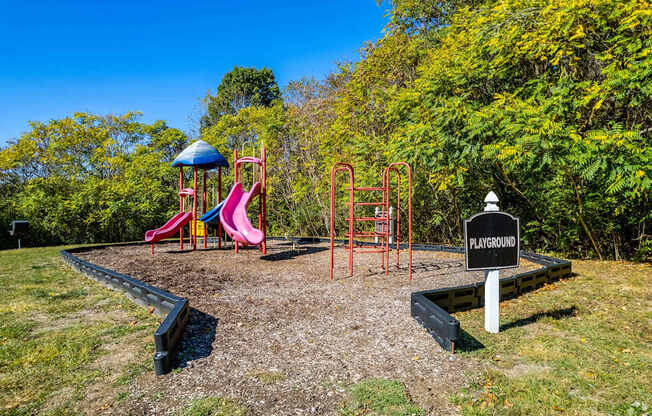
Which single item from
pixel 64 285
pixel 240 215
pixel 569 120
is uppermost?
pixel 569 120

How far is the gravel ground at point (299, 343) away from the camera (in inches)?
90.3

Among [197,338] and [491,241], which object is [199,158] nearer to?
[197,338]

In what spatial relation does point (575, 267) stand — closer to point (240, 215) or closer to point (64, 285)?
point (240, 215)

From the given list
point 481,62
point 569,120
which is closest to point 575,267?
point 569,120

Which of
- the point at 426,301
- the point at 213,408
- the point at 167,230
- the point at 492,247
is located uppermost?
the point at 492,247

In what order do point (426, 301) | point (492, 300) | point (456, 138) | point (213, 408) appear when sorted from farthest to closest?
point (456, 138) < point (426, 301) < point (492, 300) < point (213, 408)

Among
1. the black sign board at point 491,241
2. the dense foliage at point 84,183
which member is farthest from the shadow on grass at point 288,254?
the dense foliage at point 84,183

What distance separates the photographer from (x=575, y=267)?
21.4ft

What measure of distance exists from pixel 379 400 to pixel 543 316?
262 cm

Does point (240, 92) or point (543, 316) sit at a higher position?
point (240, 92)

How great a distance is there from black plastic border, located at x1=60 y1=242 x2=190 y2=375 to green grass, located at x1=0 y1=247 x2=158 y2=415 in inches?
5.5

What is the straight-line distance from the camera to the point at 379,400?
7.23 ft

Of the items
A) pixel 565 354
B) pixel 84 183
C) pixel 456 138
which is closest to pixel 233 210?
pixel 456 138

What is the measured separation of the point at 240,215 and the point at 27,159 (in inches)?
457
